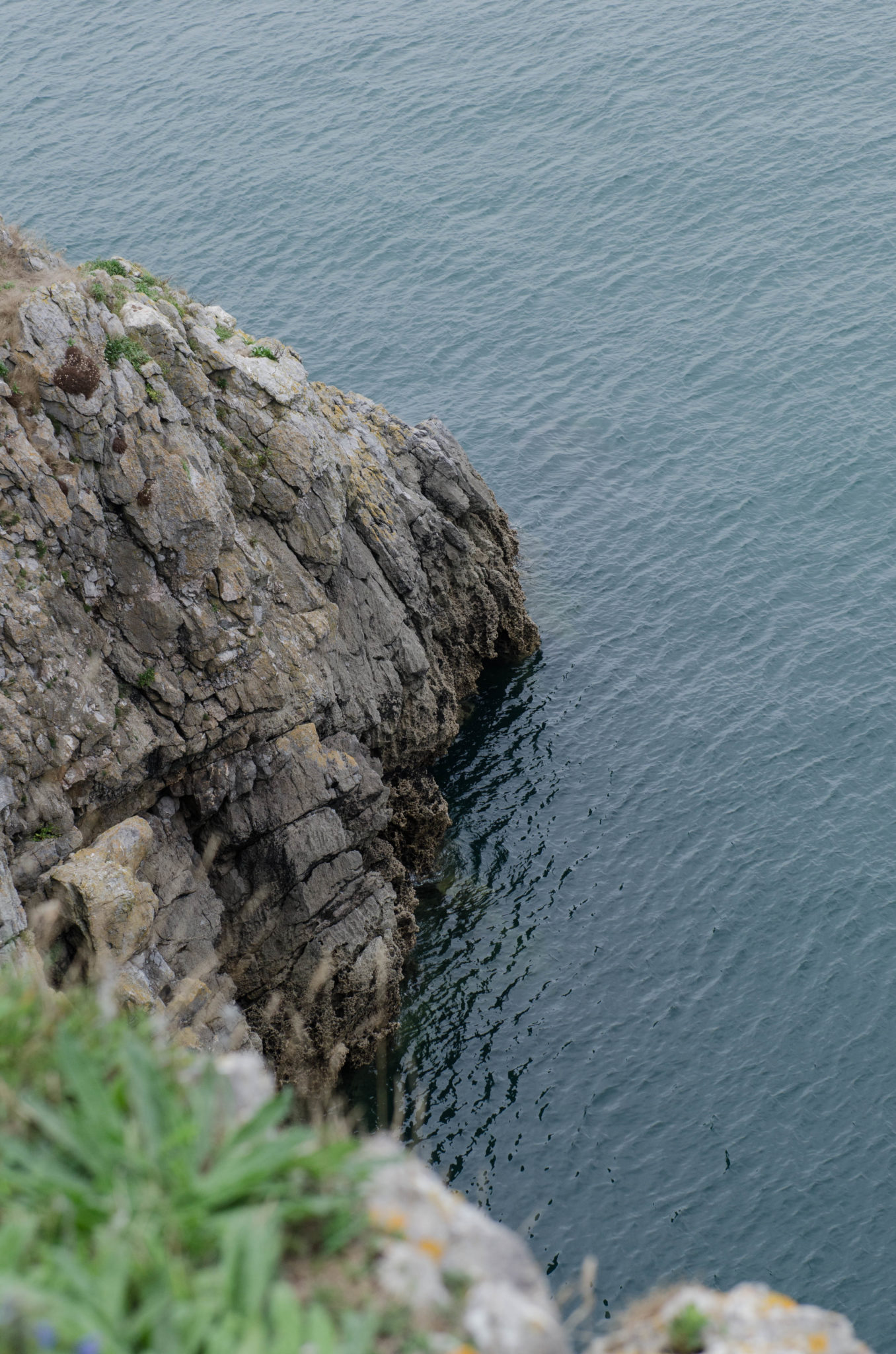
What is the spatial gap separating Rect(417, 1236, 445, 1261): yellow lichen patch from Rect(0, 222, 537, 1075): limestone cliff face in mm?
16884

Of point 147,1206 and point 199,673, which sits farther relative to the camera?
point 199,673

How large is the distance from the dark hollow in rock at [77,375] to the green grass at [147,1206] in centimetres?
2405

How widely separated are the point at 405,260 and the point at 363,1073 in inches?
2350

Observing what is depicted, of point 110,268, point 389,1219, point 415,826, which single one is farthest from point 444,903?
point 389,1219

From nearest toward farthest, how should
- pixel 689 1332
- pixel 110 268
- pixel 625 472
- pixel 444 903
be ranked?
pixel 689 1332 → pixel 110 268 → pixel 444 903 → pixel 625 472

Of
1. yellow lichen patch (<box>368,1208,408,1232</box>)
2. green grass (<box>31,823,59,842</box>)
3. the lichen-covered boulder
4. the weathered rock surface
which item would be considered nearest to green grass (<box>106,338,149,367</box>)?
green grass (<box>31,823,59,842</box>)

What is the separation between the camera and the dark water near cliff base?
34.8 metres

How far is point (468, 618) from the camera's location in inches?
2083

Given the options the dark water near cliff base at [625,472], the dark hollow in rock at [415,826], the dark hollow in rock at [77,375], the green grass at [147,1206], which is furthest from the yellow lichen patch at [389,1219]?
the dark hollow in rock at [415,826]

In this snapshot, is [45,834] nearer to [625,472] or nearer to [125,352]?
[125,352]

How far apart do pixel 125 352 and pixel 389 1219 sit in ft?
94.2

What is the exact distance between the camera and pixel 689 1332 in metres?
10.4

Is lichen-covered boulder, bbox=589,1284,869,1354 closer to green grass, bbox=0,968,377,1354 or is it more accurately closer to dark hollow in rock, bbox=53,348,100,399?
green grass, bbox=0,968,377,1354

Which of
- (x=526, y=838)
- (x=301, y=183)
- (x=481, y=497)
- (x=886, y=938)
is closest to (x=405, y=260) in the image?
(x=301, y=183)
